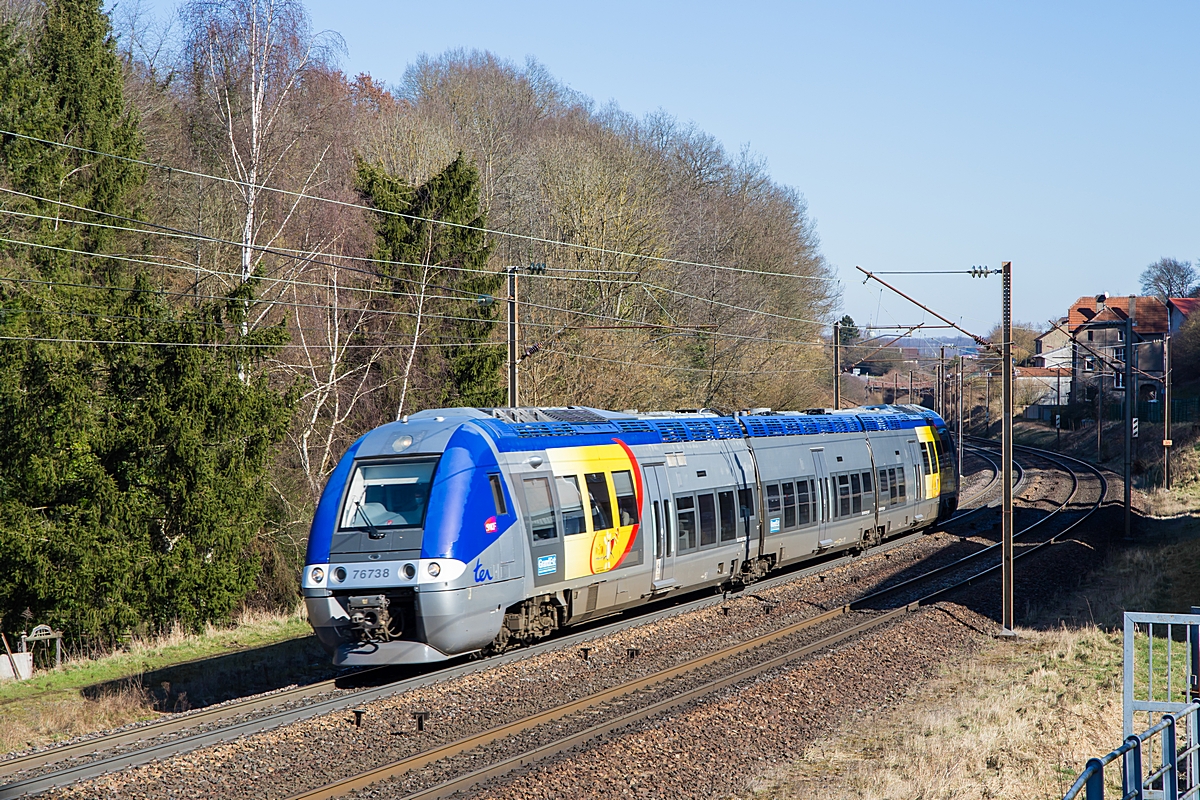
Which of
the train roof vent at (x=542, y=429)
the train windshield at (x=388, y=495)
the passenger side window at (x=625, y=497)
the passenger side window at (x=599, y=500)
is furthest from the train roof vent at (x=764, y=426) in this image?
the train windshield at (x=388, y=495)

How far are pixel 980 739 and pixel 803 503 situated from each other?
10365mm

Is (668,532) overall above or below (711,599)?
above

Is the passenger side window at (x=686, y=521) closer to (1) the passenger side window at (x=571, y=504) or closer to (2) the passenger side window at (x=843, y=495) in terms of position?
(1) the passenger side window at (x=571, y=504)

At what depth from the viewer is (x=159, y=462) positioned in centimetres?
2086

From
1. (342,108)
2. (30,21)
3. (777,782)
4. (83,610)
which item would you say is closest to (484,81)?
(342,108)

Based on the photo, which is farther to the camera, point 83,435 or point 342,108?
point 342,108

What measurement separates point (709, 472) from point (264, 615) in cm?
1022

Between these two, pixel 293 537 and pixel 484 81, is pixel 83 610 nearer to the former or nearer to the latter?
pixel 293 537

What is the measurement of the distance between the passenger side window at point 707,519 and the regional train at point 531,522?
0.04 metres

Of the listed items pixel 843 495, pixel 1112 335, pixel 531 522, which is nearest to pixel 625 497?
pixel 531 522

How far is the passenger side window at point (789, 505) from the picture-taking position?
68.1ft

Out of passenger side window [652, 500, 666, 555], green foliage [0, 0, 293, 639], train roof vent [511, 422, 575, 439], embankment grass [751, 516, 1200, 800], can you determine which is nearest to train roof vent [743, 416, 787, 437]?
passenger side window [652, 500, 666, 555]

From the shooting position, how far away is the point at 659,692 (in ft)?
41.1

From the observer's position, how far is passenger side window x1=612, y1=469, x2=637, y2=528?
1550 centimetres
